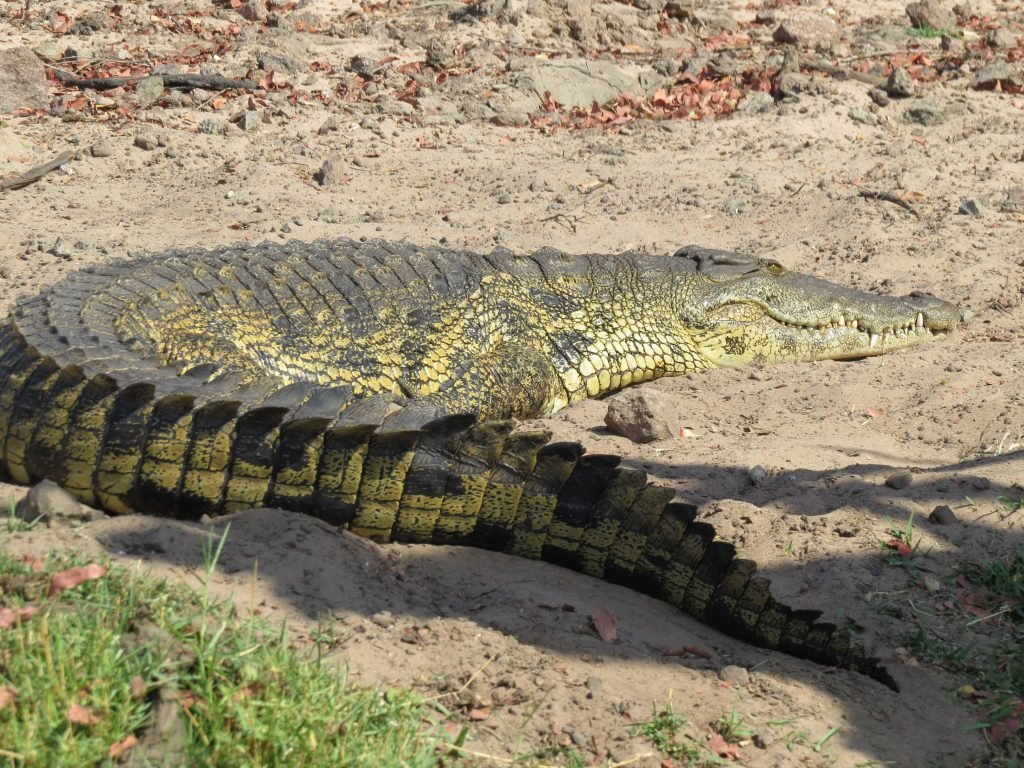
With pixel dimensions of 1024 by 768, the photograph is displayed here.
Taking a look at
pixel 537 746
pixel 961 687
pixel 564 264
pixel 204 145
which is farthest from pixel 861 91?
pixel 537 746

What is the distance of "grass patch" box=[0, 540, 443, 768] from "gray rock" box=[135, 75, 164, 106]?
713cm

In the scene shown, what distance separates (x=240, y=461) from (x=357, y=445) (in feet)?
1.19

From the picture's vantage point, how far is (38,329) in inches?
164

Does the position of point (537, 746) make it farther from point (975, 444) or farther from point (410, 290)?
point (410, 290)

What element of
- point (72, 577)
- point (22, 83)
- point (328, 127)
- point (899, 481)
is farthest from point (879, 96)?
point (72, 577)

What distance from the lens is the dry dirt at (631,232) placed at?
3.04 metres

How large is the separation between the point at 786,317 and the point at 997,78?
4.39 m

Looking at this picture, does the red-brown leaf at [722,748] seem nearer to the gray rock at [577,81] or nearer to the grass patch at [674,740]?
the grass patch at [674,740]

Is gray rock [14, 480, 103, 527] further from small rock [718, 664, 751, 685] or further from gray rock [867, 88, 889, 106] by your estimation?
gray rock [867, 88, 889, 106]

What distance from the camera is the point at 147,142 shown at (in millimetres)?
8562

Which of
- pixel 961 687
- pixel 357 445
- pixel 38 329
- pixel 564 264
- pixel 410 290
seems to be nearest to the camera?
pixel 961 687

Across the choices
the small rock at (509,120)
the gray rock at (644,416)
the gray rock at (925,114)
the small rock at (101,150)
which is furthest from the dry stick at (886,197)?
the small rock at (101,150)

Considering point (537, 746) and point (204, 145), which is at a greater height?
point (537, 746)

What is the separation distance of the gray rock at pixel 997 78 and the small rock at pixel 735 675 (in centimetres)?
783
